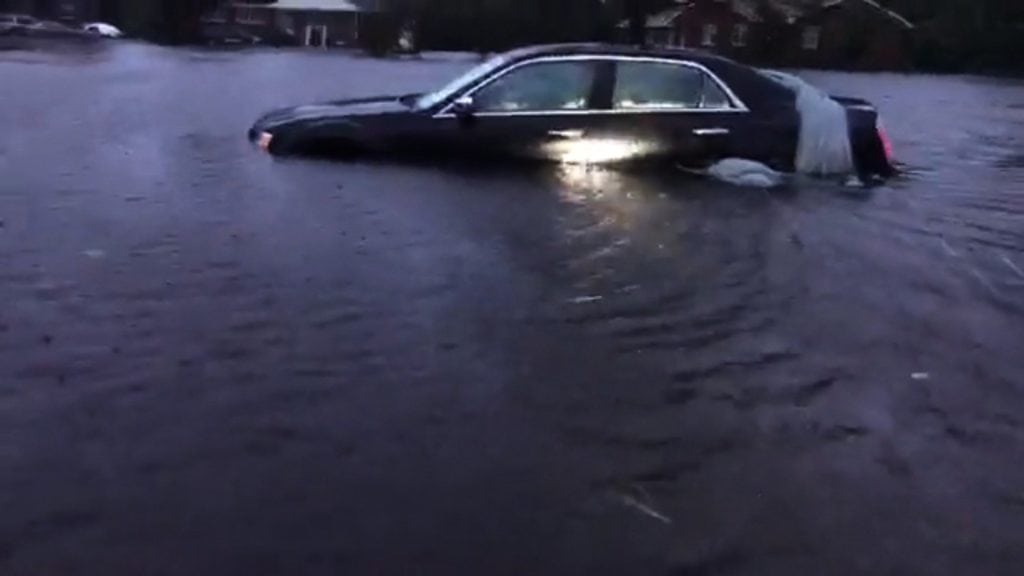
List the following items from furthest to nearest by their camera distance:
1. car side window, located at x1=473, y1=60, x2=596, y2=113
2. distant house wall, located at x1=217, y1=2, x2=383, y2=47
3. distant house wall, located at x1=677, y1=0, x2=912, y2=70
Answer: distant house wall, located at x1=217, y1=2, x2=383, y2=47, distant house wall, located at x1=677, y1=0, x2=912, y2=70, car side window, located at x1=473, y1=60, x2=596, y2=113

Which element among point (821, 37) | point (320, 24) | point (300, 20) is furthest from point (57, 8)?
point (821, 37)

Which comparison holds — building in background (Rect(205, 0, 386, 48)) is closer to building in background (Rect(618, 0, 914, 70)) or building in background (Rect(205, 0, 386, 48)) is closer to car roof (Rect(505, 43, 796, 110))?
building in background (Rect(618, 0, 914, 70))

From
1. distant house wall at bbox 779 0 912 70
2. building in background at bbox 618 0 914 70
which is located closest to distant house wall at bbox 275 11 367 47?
building in background at bbox 618 0 914 70

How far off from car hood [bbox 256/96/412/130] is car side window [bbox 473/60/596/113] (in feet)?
2.73

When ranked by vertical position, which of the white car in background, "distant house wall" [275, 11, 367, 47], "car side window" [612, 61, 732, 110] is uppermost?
"car side window" [612, 61, 732, 110]

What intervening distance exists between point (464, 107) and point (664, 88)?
1.88 metres

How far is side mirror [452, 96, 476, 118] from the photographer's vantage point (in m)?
14.8

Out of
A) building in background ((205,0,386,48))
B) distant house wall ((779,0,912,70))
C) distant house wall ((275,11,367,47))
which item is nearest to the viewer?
distant house wall ((779,0,912,70))

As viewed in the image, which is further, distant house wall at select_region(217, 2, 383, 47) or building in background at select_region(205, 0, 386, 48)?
distant house wall at select_region(217, 2, 383, 47)

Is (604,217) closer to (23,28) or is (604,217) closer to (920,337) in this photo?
(920,337)

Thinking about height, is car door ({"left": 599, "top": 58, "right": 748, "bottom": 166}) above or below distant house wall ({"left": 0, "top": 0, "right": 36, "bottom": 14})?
above

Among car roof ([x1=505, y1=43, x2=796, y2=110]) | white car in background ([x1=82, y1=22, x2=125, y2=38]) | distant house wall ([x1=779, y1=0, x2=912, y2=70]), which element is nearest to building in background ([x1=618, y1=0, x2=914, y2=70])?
distant house wall ([x1=779, y1=0, x2=912, y2=70])

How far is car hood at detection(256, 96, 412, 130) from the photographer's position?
15.2 m

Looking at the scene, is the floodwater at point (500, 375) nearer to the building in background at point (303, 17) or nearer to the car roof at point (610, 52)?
the car roof at point (610, 52)
